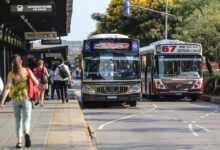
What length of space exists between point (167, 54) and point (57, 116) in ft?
35.7

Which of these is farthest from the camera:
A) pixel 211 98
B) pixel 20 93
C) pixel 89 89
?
pixel 211 98

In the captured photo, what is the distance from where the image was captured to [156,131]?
12.4 m

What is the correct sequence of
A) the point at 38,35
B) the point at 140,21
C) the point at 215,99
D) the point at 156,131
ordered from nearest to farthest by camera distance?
the point at 156,131, the point at 215,99, the point at 38,35, the point at 140,21

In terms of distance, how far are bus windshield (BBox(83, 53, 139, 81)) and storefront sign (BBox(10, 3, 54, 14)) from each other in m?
4.21

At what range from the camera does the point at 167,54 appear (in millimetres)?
25062

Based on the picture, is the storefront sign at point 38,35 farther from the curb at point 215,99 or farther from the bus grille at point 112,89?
the curb at point 215,99

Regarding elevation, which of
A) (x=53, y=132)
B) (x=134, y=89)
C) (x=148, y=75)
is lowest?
(x=53, y=132)

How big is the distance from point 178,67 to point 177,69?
0.11 m

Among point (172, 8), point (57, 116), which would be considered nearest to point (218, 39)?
point (172, 8)

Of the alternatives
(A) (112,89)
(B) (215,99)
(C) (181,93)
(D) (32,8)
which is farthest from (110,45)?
(B) (215,99)

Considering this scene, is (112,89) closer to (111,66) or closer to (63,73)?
(111,66)

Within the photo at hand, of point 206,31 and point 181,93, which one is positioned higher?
point 206,31

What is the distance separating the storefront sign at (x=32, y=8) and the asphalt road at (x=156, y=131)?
3716mm

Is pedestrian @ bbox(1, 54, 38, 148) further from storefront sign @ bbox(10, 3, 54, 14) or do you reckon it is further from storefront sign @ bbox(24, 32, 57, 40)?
storefront sign @ bbox(24, 32, 57, 40)
